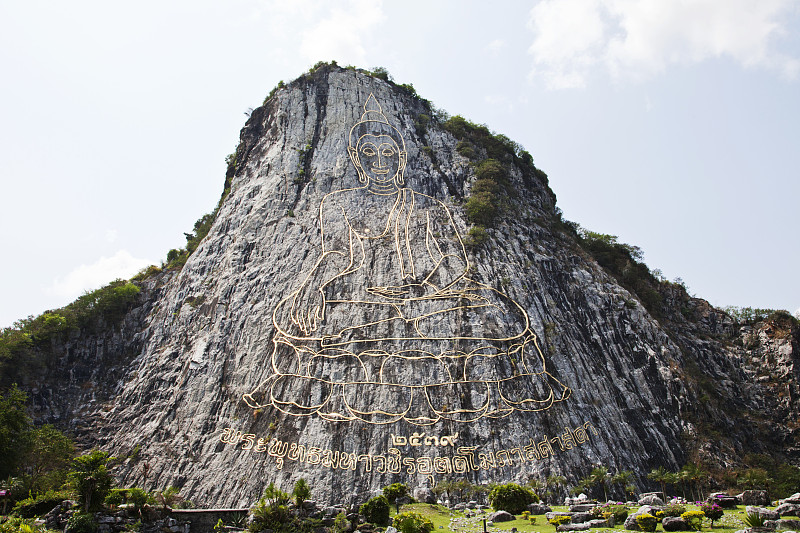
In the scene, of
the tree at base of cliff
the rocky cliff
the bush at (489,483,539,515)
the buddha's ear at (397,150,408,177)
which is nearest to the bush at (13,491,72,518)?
the tree at base of cliff

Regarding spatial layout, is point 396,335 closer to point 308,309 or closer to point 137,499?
point 308,309

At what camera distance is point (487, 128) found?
1465 inches

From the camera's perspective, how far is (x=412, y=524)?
11641mm

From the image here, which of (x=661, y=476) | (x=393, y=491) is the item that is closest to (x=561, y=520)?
(x=393, y=491)

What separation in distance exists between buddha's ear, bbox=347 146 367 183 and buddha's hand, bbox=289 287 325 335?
27.5 feet

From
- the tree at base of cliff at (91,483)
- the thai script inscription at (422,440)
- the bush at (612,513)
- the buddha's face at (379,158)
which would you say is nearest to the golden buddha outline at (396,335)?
the thai script inscription at (422,440)

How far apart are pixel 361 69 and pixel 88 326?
81.0 ft

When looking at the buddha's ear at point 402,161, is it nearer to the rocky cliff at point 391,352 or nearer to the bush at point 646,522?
the rocky cliff at point 391,352

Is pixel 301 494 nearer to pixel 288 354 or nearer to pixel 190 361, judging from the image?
pixel 288 354

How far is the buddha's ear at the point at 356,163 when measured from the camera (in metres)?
29.6

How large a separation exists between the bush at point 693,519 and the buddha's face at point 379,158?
22.0m

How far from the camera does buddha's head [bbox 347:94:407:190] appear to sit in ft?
97.9

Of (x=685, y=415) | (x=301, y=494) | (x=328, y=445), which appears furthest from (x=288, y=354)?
(x=685, y=415)

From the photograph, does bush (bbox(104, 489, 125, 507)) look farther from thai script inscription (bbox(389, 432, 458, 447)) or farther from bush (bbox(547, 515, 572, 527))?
bush (bbox(547, 515, 572, 527))
